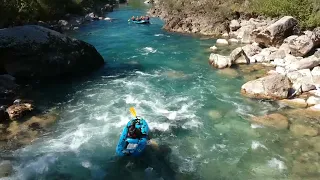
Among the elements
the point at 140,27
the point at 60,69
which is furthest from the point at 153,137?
the point at 140,27

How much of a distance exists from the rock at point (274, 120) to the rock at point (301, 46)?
355 inches

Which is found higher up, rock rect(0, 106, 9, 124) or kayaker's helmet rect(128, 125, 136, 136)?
kayaker's helmet rect(128, 125, 136, 136)

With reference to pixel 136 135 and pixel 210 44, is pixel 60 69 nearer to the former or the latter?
pixel 136 135

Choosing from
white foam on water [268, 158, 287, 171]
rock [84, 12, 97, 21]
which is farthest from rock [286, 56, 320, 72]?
rock [84, 12, 97, 21]

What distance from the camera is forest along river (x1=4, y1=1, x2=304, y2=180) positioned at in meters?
11.8

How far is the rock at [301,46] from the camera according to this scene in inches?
860

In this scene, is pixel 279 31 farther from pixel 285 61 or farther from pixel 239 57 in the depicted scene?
pixel 239 57

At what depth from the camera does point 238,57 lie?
74.2 feet

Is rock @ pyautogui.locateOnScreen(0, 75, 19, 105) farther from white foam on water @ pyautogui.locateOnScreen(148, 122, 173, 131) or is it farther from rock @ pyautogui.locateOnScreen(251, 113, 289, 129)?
rock @ pyautogui.locateOnScreen(251, 113, 289, 129)

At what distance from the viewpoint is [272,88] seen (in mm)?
16922

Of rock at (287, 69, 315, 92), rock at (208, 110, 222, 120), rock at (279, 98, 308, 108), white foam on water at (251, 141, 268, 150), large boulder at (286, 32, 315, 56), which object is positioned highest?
large boulder at (286, 32, 315, 56)

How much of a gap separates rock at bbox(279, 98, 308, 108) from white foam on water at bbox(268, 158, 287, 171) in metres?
4.95

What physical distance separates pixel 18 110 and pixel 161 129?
7.35 meters

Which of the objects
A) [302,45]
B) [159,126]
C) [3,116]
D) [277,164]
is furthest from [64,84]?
[302,45]
